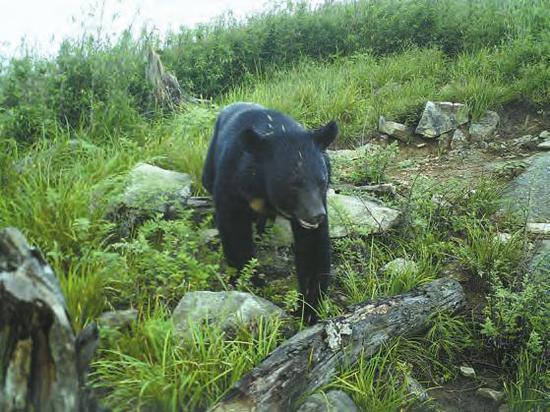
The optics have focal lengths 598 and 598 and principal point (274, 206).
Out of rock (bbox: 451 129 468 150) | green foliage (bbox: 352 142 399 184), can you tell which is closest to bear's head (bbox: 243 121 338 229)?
green foliage (bbox: 352 142 399 184)

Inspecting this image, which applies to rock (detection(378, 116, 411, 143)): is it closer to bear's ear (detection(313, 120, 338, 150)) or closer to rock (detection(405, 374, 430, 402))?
bear's ear (detection(313, 120, 338, 150))

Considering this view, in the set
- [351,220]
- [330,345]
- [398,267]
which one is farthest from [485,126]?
[330,345]

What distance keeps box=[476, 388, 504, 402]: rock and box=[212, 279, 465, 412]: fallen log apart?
547 millimetres

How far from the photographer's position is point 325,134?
4.13 meters

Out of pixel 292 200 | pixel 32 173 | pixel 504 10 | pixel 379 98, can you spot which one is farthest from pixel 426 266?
pixel 504 10

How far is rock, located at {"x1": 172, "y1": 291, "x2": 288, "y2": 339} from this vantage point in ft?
11.3

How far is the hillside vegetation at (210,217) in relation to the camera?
3.46m

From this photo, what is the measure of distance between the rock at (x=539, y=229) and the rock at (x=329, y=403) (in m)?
2.72

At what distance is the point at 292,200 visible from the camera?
3.89m

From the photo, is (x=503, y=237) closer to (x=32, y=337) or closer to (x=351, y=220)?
(x=351, y=220)

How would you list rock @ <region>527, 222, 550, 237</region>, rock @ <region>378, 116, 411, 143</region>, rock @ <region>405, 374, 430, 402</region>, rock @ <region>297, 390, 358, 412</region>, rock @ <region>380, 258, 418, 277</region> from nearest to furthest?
rock @ <region>297, 390, 358, 412</region>, rock @ <region>405, 374, 430, 402</region>, rock @ <region>380, 258, 418, 277</region>, rock @ <region>527, 222, 550, 237</region>, rock @ <region>378, 116, 411, 143</region>

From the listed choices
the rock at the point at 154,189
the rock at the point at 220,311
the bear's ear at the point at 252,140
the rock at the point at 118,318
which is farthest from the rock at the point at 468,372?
the rock at the point at 154,189

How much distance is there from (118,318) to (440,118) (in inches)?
209

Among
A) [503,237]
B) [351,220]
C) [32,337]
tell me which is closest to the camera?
[32,337]
